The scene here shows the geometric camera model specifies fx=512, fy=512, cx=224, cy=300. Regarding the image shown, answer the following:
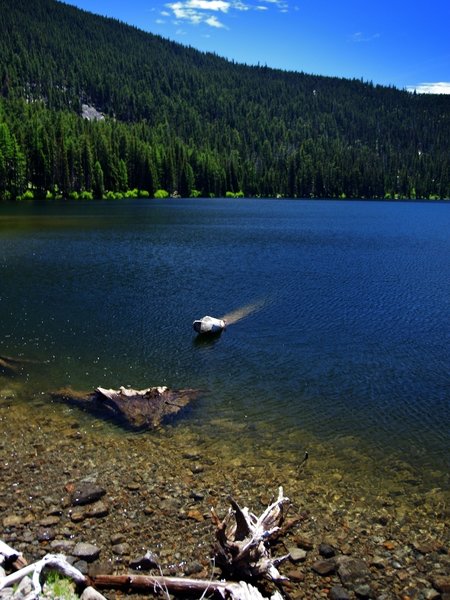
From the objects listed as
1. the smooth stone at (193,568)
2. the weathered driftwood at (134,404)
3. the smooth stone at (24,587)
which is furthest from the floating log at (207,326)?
the smooth stone at (24,587)

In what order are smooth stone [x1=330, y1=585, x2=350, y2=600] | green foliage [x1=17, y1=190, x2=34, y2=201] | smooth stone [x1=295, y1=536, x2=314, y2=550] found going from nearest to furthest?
smooth stone [x1=330, y1=585, x2=350, y2=600], smooth stone [x1=295, y1=536, x2=314, y2=550], green foliage [x1=17, y1=190, x2=34, y2=201]

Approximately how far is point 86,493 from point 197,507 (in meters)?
2.65

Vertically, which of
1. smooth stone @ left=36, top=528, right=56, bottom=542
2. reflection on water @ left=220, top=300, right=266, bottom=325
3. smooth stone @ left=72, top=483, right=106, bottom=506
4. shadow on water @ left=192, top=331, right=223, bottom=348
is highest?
reflection on water @ left=220, top=300, right=266, bottom=325

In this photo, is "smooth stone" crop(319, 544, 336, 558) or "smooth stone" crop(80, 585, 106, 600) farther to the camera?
"smooth stone" crop(319, 544, 336, 558)

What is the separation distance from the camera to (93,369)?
21.3 meters

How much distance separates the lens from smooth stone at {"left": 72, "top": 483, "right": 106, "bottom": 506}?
11703 millimetres

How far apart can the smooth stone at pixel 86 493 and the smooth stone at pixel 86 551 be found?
64.1 inches

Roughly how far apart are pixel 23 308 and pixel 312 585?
2570 centimetres

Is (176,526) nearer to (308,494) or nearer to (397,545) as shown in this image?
(308,494)

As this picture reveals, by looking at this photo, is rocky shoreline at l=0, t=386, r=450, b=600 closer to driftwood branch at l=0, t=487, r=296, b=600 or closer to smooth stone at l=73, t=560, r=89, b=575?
smooth stone at l=73, t=560, r=89, b=575

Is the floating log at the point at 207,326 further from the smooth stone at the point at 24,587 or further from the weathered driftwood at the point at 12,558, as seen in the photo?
the smooth stone at the point at 24,587

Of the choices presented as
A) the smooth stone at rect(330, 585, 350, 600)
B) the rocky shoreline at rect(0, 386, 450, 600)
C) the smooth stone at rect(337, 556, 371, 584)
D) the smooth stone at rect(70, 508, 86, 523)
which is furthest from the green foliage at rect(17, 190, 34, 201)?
the smooth stone at rect(330, 585, 350, 600)

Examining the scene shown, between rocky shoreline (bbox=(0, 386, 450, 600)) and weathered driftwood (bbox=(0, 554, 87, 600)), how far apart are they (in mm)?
667

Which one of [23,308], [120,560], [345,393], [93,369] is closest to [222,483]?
[120,560]
